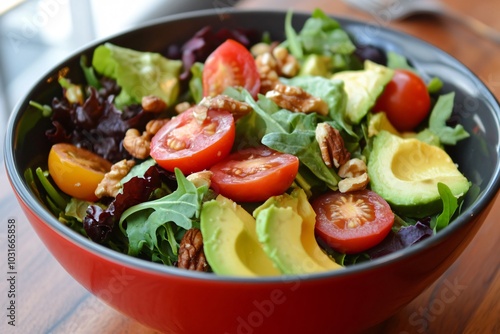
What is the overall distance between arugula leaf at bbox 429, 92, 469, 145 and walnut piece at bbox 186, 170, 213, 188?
54cm

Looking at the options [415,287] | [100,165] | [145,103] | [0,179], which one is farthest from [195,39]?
[415,287]

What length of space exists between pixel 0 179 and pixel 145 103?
0.38m

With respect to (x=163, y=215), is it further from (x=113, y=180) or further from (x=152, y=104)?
(x=152, y=104)

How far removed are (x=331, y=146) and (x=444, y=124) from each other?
1.09 ft

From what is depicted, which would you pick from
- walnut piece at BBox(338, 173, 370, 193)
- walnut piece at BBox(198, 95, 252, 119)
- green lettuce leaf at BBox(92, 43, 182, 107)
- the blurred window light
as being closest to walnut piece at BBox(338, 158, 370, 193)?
walnut piece at BBox(338, 173, 370, 193)

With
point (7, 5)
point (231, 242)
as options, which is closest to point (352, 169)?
point (231, 242)

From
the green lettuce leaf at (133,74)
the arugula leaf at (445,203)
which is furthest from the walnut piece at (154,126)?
the arugula leaf at (445,203)

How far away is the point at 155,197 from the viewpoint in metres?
1.16

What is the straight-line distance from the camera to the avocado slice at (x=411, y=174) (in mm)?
1164

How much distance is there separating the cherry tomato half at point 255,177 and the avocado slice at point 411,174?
7.4 inches

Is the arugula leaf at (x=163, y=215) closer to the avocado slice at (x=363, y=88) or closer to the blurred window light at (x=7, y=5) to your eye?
the avocado slice at (x=363, y=88)

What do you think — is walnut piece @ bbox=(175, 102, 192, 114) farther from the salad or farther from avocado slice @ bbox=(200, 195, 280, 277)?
avocado slice @ bbox=(200, 195, 280, 277)

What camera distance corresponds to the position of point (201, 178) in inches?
43.1

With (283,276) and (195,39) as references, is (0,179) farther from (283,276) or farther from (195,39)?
(283,276)
